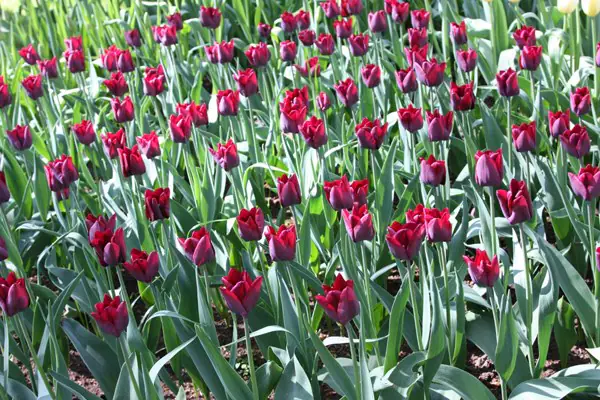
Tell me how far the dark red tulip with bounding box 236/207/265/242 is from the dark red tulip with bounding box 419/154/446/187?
0.40m

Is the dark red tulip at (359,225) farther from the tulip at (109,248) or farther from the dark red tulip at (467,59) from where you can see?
the dark red tulip at (467,59)

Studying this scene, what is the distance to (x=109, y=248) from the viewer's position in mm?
1885

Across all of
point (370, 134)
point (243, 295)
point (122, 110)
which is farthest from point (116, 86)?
point (243, 295)

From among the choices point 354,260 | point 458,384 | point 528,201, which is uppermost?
point 528,201

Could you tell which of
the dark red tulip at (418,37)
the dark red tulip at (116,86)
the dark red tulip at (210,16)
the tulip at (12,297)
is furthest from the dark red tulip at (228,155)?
the dark red tulip at (210,16)

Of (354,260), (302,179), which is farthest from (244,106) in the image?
(354,260)

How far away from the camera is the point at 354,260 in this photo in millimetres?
2055

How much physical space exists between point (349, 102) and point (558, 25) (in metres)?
1.67

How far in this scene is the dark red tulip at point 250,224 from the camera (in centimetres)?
186

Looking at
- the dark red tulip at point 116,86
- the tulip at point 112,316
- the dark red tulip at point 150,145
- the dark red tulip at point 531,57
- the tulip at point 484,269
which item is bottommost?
the tulip at point 484,269

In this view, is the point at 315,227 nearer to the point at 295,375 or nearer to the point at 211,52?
the point at 295,375

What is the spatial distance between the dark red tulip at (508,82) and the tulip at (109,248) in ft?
3.60

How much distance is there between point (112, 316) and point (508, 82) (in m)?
1.26

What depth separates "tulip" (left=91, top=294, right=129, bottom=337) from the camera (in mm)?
1676
